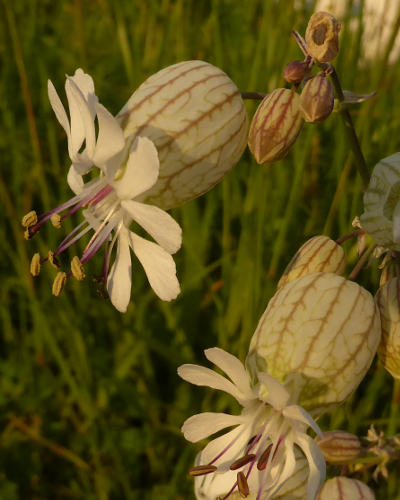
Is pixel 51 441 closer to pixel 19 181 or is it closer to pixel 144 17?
pixel 19 181

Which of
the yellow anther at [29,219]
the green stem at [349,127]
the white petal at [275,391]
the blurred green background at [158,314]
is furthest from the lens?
the blurred green background at [158,314]

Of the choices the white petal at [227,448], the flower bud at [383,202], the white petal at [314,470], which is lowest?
the white petal at [227,448]

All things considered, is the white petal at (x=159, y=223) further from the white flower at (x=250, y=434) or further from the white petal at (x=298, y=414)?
the white petal at (x=298, y=414)

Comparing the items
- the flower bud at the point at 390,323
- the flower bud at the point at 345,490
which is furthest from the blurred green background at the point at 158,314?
the flower bud at the point at 390,323

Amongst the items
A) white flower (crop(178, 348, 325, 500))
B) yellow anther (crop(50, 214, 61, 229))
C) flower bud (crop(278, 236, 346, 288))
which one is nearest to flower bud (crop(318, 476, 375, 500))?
white flower (crop(178, 348, 325, 500))

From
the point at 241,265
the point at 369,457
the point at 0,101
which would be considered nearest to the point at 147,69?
the point at 0,101

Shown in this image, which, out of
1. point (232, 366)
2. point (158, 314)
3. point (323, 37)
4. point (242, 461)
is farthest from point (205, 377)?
point (158, 314)
